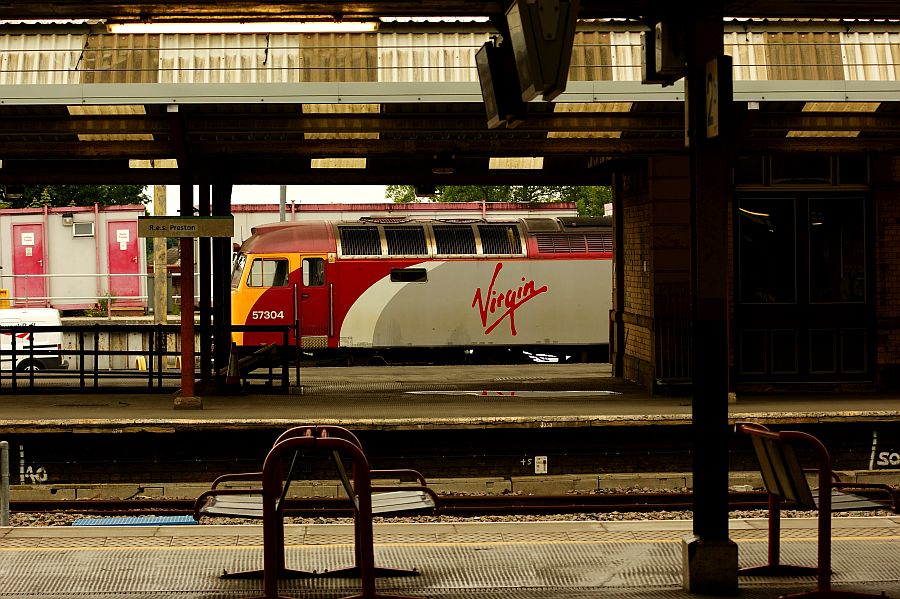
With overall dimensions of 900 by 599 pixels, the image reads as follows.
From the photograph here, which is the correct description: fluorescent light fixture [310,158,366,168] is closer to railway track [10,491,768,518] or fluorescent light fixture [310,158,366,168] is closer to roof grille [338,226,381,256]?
roof grille [338,226,381,256]

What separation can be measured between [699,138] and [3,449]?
6306mm

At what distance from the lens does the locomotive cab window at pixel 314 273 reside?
2248 centimetres

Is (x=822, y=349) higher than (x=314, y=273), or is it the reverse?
(x=314, y=273)

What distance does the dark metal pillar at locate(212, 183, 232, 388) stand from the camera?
15.3 m

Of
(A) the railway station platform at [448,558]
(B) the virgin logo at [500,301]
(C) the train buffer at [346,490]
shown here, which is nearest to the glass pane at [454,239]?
(B) the virgin logo at [500,301]

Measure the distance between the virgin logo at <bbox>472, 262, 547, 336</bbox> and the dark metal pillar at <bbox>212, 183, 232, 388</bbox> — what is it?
8013 mm

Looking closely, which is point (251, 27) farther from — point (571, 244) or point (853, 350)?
point (571, 244)

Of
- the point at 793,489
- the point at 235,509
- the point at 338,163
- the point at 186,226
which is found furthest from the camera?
the point at 338,163

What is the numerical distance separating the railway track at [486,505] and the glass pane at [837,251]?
531 cm

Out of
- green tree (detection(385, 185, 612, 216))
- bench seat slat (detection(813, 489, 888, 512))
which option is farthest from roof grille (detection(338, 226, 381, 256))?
green tree (detection(385, 185, 612, 216))

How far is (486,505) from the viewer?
35.4ft

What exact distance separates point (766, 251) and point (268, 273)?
10.7 metres

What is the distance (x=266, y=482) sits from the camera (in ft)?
17.9

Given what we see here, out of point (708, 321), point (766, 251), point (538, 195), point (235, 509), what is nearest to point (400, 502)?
point (235, 509)
